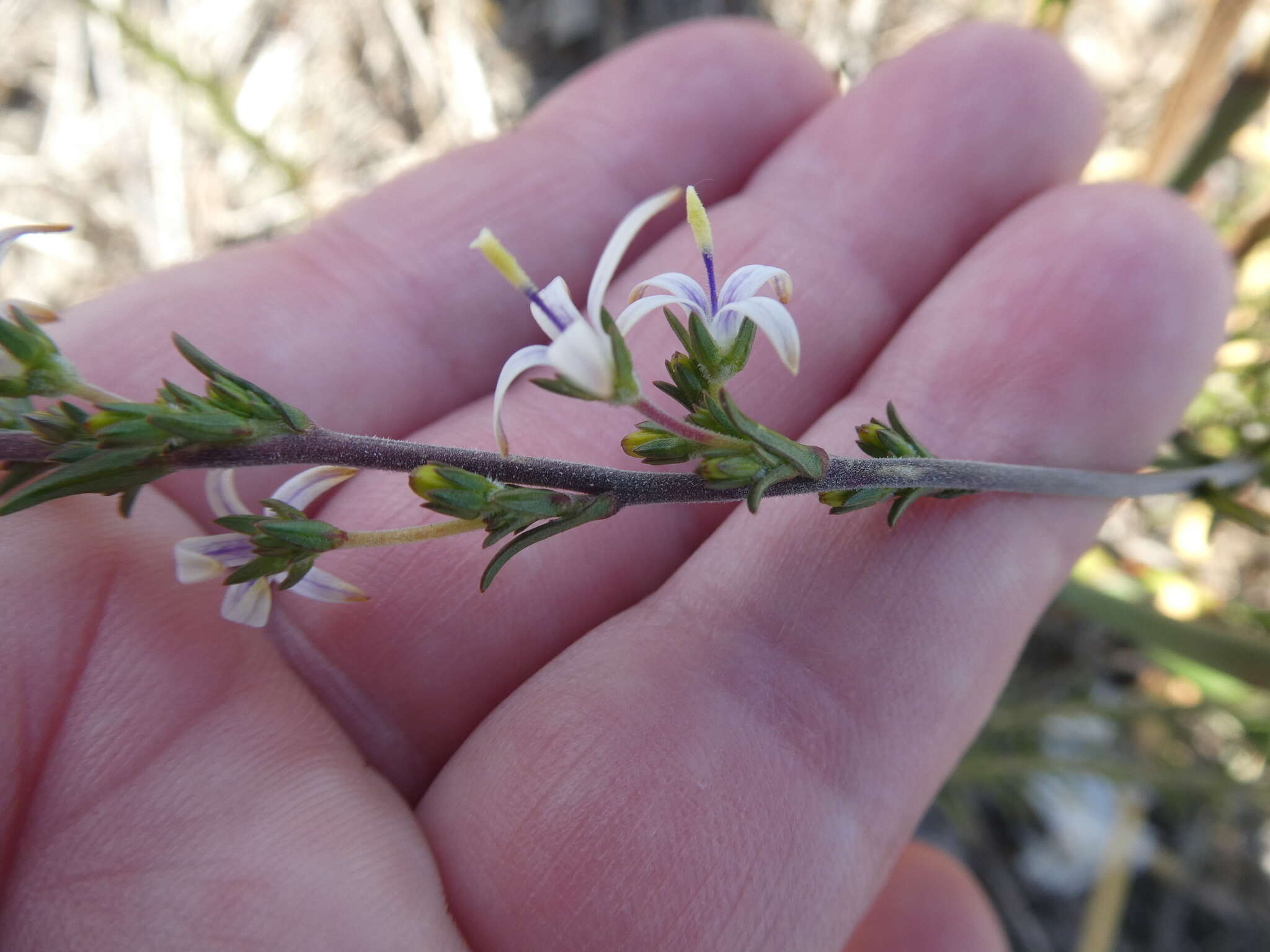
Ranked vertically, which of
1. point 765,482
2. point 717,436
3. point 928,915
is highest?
point 717,436

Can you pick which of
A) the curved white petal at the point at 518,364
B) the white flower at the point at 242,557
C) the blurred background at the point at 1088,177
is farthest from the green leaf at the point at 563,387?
the blurred background at the point at 1088,177

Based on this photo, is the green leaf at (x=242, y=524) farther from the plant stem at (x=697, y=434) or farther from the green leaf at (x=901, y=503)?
the green leaf at (x=901, y=503)

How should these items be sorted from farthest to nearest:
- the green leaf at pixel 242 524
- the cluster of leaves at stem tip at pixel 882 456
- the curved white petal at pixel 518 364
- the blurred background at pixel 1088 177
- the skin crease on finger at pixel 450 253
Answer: the blurred background at pixel 1088 177 → the skin crease on finger at pixel 450 253 → the cluster of leaves at stem tip at pixel 882 456 → the green leaf at pixel 242 524 → the curved white petal at pixel 518 364

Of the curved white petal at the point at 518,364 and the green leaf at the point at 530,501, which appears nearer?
the curved white petal at the point at 518,364

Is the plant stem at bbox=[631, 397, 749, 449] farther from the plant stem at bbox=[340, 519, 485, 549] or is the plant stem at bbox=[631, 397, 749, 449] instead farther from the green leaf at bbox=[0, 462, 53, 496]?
the green leaf at bbox=[0, 462, 53, 496]

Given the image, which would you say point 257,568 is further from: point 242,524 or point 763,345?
point 763,345

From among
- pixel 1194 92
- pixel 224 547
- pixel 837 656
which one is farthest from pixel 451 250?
pixel 1194 92

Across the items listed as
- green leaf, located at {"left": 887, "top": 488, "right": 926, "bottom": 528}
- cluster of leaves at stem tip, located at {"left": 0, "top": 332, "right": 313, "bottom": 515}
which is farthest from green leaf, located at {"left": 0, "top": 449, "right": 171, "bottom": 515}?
green leaf, located at {"left": 887, "top": 488, "right": 926, "bottom": 528}

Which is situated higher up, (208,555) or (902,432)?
(208,555)
